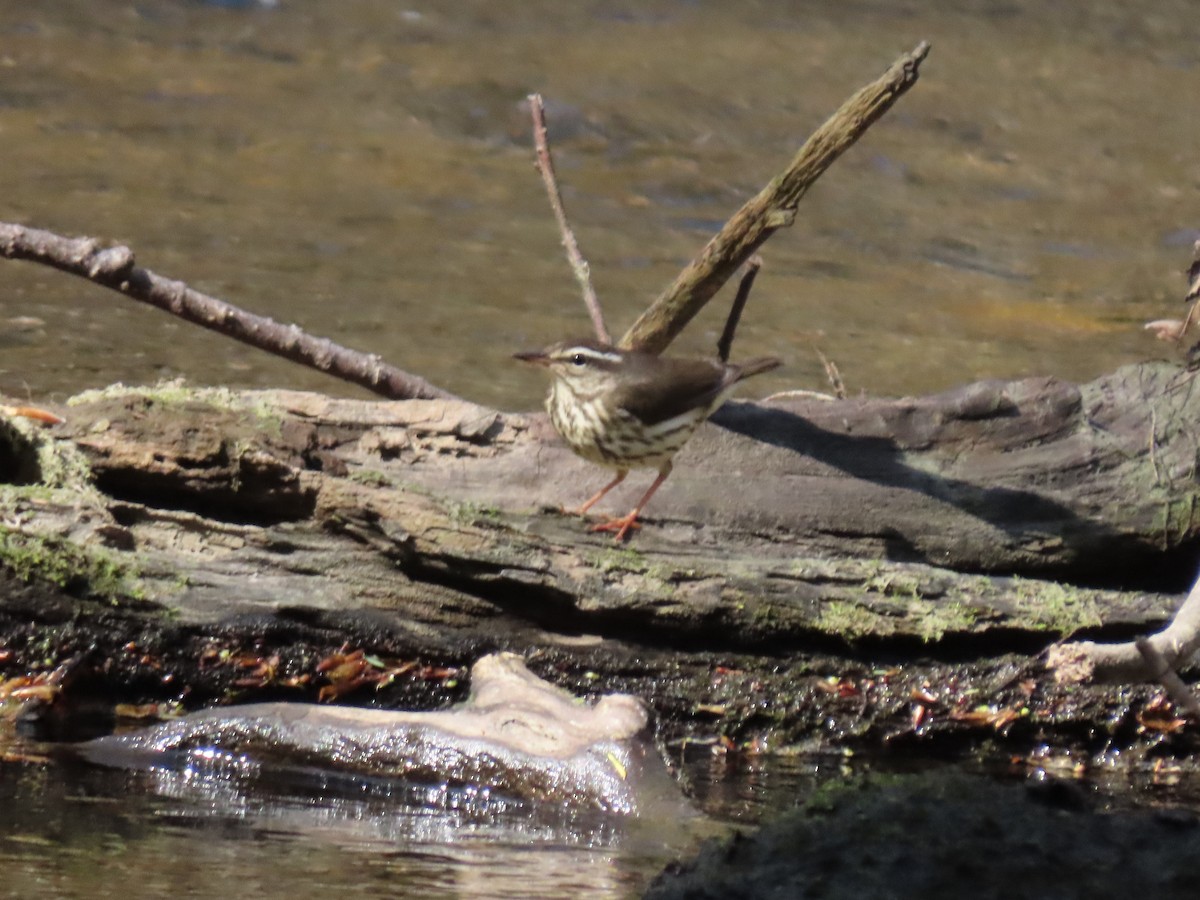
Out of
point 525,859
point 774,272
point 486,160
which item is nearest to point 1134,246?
point 774,272

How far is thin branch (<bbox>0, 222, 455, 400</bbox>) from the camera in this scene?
601 cm

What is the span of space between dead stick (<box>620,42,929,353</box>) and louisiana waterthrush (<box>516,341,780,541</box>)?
295 mm

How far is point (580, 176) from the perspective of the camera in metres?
14.2

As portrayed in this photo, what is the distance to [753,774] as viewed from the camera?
493cm

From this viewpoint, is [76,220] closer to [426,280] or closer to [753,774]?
[426,280]

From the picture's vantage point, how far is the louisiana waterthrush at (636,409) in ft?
18.4

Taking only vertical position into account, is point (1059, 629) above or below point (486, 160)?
below

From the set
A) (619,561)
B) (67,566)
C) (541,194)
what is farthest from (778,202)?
(541,194)

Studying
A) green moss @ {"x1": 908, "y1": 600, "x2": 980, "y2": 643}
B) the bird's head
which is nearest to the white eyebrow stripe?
the bird's head

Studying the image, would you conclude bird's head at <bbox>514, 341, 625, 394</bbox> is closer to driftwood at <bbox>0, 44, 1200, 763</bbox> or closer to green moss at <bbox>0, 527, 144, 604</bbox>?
driftwood at <bbox>0, 44, 1200, 763</bbox>

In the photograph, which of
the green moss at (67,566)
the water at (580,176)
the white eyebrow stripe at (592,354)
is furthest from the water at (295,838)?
the water at (580,176)

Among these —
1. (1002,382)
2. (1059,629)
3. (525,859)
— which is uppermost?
(1002,382)

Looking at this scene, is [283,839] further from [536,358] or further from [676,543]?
[536,358]

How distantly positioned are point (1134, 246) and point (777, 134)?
3.36 metres
